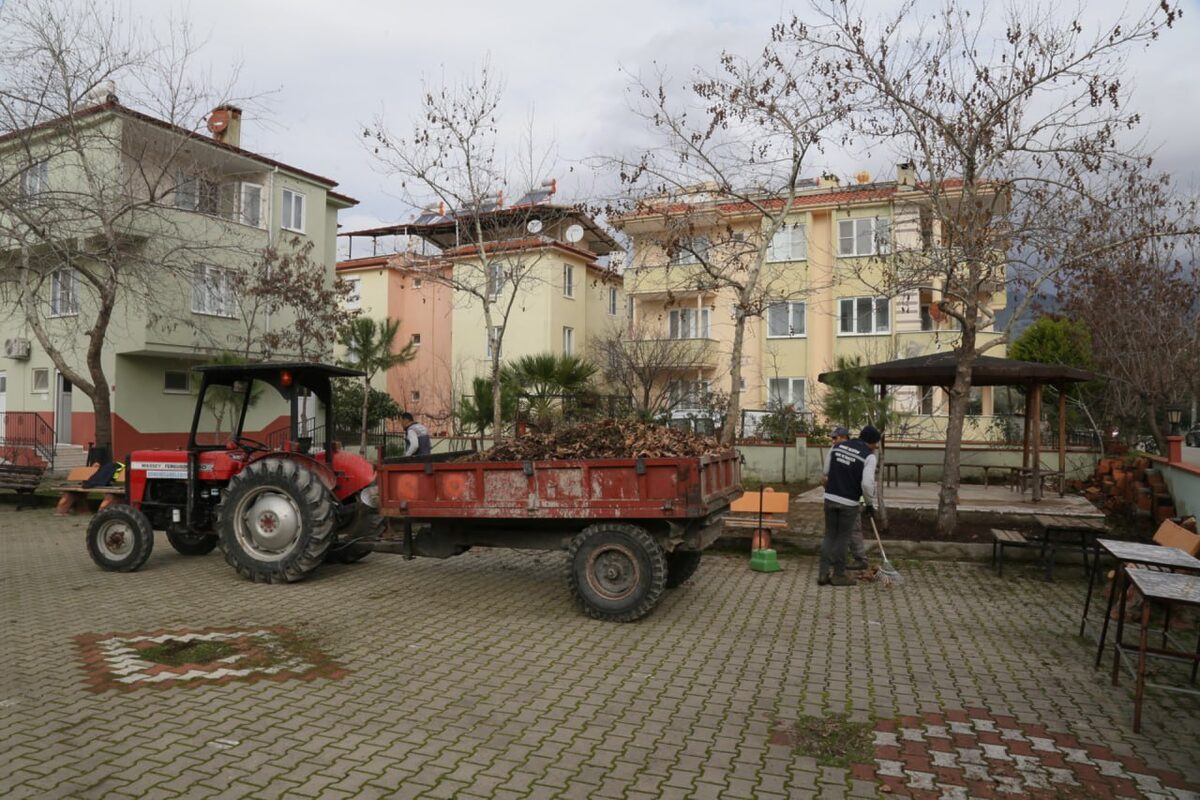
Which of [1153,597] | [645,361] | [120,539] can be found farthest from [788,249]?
[1153,597]

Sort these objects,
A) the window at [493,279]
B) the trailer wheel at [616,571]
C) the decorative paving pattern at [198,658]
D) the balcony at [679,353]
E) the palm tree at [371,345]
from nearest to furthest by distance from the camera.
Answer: the decorative paving pattern at [198,658], the trailer wheel at [616,571], the window at [493,279], the palm tree at [371,345], the balcony at [679,353]

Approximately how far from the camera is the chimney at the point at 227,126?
2375 centimetres

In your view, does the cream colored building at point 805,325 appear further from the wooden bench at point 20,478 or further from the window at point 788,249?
the wooden bench at point 20,478

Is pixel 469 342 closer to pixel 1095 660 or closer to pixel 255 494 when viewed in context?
pixel 255 494

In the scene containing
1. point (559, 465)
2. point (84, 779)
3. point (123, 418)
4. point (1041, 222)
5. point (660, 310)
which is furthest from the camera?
point (660, 310)

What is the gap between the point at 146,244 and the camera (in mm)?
17562

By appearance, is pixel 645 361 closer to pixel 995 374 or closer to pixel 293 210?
pixel 293 210

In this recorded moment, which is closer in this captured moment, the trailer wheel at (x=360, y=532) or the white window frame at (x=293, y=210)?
the trailer wheel at (x=360, y=532)

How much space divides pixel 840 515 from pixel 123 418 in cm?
1966

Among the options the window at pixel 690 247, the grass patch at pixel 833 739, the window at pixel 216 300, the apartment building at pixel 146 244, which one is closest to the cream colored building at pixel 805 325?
the window at pixel 690 247

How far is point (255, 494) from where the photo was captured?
8422 millimetres

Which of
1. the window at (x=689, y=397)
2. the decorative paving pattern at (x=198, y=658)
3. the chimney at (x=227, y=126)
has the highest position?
the chimney at (x=227, y=126)

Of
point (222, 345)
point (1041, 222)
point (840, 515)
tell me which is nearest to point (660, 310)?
point (222, 345)

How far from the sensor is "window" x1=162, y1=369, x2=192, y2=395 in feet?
73.7
